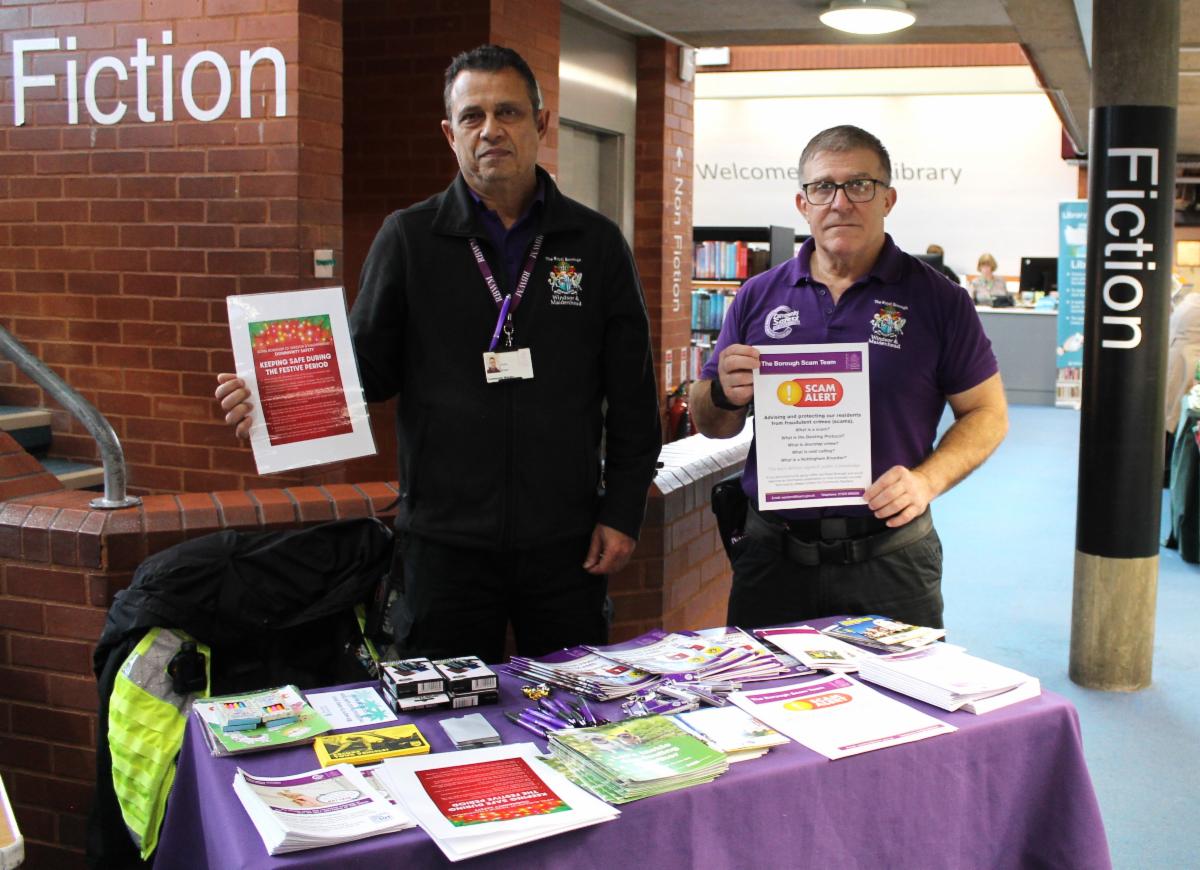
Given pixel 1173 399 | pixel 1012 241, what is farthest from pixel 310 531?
pixel 1012 241

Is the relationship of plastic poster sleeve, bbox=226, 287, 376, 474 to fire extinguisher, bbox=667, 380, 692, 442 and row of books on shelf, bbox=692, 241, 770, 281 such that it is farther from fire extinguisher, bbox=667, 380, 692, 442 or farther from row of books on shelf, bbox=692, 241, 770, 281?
row of books on shelf, bbox=692, 241, 770, 281

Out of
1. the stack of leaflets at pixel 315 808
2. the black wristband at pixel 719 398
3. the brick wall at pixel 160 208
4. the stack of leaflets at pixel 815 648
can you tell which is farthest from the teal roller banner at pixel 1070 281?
the stack of leaflets at pixel 315 808

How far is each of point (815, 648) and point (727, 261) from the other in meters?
7.94

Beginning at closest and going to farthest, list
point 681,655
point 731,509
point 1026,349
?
point 681,655
point 731,509
point 1026,349

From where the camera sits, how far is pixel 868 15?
20.5ft

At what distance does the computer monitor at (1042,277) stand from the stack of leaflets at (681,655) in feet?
46.4

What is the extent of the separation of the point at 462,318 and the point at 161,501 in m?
1.14

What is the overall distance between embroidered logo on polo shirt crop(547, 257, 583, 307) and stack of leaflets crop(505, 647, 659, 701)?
699 millimetres

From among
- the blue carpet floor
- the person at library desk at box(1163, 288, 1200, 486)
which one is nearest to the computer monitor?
the blue carpet floor

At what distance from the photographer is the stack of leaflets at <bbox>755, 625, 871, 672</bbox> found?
2.10 m

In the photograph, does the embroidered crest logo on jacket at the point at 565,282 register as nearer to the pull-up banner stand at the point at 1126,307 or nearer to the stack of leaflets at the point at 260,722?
the stack of leaflets at the point at 260,722

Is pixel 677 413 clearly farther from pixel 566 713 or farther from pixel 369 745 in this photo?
pixel 369 745

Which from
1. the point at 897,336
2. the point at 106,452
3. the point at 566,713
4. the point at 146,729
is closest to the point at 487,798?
the point at 566,713

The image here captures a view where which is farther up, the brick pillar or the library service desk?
the brick pillar
